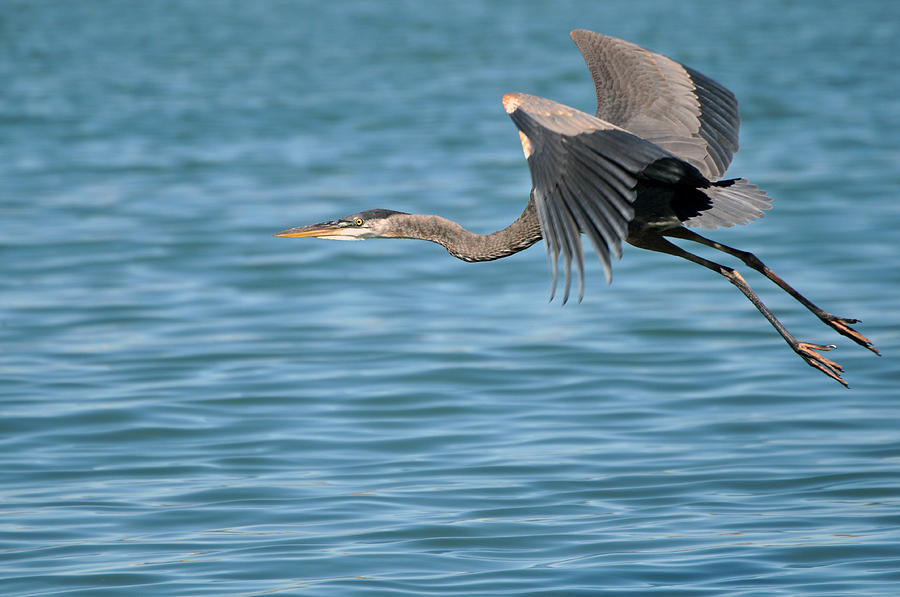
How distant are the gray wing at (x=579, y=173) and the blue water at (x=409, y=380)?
157cm

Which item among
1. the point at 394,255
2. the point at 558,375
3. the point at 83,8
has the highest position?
the point at 83,8

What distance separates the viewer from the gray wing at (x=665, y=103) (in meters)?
7.02

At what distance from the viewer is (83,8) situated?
121ft

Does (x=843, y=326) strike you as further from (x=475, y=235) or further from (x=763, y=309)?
(x=475, y=235)

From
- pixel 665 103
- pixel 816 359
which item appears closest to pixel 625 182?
pixel 816 359

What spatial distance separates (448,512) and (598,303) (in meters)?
5.10

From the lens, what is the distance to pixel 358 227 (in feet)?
23.9

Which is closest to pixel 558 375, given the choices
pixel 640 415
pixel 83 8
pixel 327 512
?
pixel 640 415

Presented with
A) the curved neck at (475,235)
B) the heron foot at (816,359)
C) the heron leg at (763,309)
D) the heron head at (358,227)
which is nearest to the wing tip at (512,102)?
the curved neck at (475,235)

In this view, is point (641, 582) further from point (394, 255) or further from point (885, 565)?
point (394, 255)

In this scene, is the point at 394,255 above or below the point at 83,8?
below

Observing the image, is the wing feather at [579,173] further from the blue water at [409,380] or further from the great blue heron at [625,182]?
the blue water at [409,380]

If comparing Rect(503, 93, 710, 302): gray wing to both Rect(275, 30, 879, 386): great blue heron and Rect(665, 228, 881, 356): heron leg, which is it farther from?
Rect(665, 228, 881, 356): heron leg

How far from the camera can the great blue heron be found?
5.35 meters
